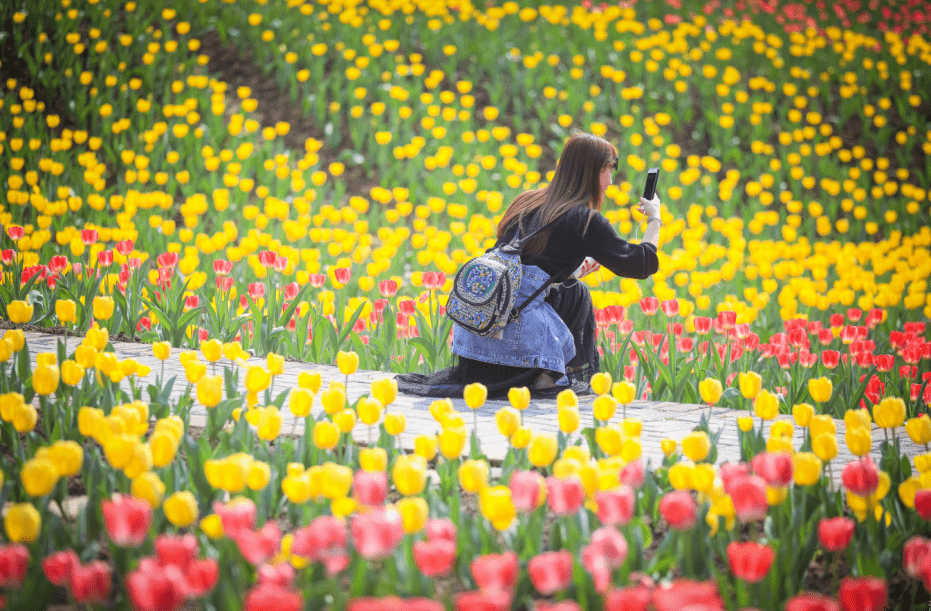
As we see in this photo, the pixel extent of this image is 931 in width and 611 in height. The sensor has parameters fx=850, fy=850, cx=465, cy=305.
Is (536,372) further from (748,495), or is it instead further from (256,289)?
(748,495)

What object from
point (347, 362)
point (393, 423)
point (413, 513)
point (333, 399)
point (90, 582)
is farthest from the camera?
point (347, 362)

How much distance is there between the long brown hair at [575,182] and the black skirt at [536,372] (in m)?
0.33

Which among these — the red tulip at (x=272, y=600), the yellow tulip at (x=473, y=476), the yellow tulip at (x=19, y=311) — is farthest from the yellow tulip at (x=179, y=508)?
the yellow tulip at (x=19, y=311)

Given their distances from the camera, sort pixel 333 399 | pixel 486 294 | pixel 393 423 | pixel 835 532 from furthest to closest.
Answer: pixel 486 294 < pixel 333 399 < pixel 393 423 < pixel 835 532

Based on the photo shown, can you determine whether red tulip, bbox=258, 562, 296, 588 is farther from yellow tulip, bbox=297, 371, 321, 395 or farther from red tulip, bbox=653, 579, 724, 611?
yellow tulip, bbox=297, 371, 321, 395

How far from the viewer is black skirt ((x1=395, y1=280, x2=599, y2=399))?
354 cm

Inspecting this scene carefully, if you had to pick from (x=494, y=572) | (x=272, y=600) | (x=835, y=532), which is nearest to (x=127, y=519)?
(x=272, y=600)

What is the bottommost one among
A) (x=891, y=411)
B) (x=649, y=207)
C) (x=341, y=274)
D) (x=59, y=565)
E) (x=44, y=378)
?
(x=59, y=565)

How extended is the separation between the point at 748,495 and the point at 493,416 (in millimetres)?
1674

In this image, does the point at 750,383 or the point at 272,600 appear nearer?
the point at 272,600

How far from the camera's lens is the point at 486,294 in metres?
3.38

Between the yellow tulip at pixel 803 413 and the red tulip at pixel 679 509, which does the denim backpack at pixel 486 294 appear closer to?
the yellow tulip at pixel 803 413

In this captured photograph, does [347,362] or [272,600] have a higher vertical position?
[347,362]

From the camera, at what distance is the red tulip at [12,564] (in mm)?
1381
